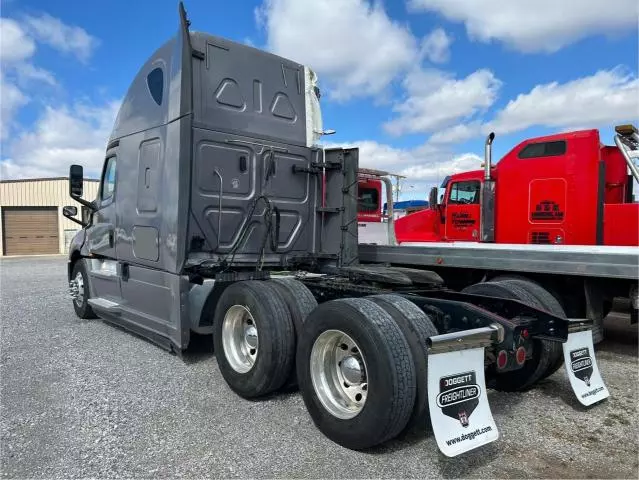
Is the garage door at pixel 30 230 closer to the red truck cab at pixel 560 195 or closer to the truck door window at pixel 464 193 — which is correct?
the truck door window at pixel 464 193

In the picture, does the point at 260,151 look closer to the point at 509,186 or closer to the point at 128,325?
the point at 128,325

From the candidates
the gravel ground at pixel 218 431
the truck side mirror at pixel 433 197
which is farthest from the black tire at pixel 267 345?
the truck side mirror at pixel 433 197

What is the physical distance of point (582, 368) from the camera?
3865 mm

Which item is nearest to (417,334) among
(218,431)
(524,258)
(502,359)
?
(502,359)

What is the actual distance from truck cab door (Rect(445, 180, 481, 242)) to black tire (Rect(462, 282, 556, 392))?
4135 millimetres

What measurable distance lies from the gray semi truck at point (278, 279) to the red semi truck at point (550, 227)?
2.94ft

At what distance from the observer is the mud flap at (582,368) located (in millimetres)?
3766

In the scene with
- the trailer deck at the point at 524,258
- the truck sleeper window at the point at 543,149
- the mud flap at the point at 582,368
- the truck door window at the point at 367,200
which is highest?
the truck sleeper window at the point at 543,149

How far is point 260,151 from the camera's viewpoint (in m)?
5.66

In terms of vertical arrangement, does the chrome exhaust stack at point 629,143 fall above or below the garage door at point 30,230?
above

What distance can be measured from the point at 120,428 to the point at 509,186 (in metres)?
6.46

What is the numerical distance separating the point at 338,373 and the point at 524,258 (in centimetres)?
335

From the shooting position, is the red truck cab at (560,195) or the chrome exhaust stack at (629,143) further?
the red truck cab at (560,195)

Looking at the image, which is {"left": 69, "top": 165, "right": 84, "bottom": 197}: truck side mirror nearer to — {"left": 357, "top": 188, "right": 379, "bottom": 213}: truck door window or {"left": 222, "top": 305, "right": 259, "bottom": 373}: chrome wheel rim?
{"left": 222, "top": 305, "right": 259, "bottom": 373}: chrome wheel rim
